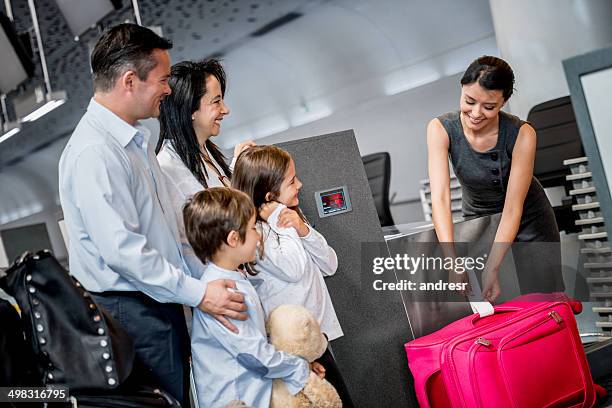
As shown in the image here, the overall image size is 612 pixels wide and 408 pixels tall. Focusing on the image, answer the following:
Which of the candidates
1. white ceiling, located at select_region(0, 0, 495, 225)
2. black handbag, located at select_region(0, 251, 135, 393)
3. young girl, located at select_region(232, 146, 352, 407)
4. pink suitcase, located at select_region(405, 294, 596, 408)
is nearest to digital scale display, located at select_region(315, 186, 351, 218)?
young girl, located at select_region(232, 146, 352, 407)

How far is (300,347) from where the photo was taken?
1938 mm

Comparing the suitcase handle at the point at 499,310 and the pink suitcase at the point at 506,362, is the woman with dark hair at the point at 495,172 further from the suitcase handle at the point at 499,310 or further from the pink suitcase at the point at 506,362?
the pink suitcase at the point at 506,362

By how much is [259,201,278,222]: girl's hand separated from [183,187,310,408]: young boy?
247mm

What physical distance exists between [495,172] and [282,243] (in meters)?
0.87

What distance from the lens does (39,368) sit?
161cm

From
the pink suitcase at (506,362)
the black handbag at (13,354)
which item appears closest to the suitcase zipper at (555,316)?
the pink suitcase at (506,362)

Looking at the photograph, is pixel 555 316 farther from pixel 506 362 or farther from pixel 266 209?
pixel 266 209

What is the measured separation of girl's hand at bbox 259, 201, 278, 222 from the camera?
2.22 meters

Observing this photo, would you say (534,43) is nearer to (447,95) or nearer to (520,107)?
(520,107)

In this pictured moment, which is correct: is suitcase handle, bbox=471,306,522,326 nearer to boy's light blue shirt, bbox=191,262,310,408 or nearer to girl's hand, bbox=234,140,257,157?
boy's light blue shirt, bbox=191,262,310,408

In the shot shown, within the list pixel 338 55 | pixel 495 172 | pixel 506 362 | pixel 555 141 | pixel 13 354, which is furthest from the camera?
pixel 338 55

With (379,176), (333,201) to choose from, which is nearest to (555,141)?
(379,176)

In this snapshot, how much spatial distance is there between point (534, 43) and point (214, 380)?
356 centimetres

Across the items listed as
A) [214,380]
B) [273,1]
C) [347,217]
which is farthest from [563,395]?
[273,1]
